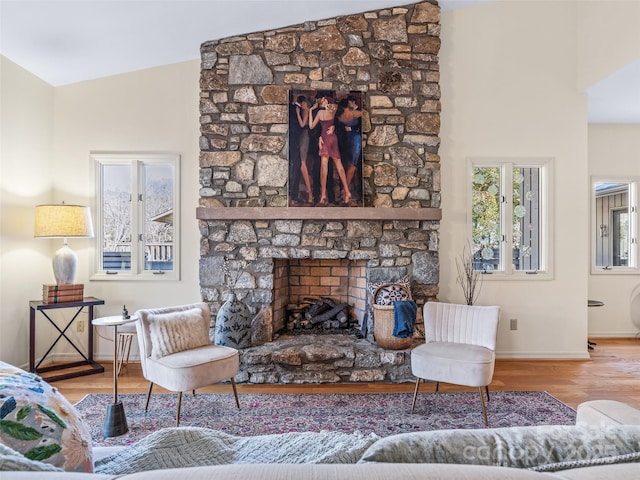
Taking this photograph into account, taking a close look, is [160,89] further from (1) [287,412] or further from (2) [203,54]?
(1) [287,412]

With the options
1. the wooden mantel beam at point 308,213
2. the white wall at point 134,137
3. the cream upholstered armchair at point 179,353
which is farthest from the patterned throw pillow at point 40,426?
the white wall at point 134,137

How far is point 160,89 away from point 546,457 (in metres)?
4.48

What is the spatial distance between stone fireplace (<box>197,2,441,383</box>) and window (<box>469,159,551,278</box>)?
0.69m

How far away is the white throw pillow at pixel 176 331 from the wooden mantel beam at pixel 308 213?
43.0 inches

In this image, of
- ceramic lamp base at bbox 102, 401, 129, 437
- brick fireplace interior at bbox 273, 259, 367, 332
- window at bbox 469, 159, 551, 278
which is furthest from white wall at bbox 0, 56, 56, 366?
window at bbox 469, 159, 551, 278

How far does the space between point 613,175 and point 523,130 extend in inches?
76.2

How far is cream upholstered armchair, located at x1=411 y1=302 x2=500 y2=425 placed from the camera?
2725 millimetres

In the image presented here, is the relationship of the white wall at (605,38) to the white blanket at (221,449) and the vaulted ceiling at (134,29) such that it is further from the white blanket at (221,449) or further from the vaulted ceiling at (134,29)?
the white blanket at (221,449)

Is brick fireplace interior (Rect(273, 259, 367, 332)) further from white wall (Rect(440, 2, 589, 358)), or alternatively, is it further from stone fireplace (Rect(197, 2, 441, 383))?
white wall (Rect(440, 2, 589, 358))

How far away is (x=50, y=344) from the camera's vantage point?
4055 millimetres

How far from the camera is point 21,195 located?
3.68 meters

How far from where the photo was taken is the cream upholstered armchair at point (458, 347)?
2.72 meters

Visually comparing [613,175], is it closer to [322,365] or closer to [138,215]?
[322,365]

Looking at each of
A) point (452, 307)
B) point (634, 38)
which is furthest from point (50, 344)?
point (634, 38)
